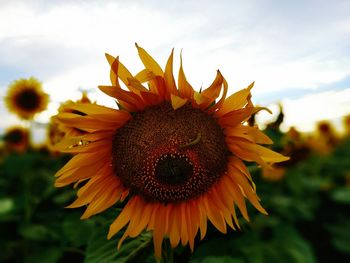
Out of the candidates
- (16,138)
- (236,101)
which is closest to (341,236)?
(16,138)

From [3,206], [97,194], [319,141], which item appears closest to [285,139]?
[97,194]

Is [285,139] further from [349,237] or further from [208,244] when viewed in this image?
[349,237]

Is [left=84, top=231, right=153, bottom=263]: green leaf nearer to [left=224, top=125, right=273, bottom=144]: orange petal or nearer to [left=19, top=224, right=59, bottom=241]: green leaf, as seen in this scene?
[left=224, top=125, right=273, bottom=144]: orange petal

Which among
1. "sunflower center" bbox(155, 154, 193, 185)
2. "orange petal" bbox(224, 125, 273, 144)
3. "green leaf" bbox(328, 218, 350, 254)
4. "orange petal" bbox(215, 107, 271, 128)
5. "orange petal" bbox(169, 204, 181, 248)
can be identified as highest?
"orange petal" bbox(215, 107, 271, 128)

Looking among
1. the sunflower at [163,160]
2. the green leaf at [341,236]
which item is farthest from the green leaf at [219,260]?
the green leaf at [341,236]

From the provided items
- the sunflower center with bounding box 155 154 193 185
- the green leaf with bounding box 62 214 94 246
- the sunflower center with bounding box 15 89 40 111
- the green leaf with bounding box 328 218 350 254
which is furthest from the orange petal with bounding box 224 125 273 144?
the green leaf with bounding box 328 218 350 254
